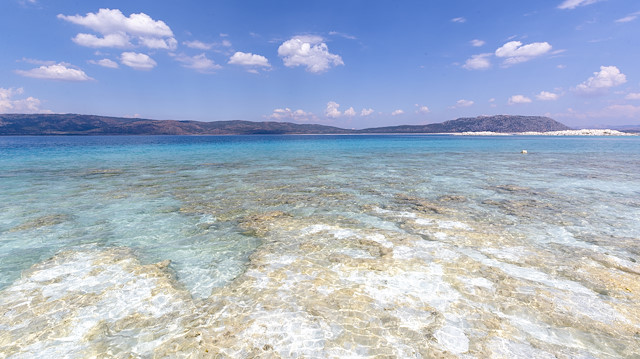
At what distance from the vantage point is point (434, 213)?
12.0m

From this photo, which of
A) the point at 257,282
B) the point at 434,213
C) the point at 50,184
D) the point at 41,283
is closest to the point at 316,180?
the point at 434,213

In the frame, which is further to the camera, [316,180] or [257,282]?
[316,180]

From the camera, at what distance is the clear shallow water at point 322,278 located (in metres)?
4.93

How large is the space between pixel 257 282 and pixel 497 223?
8714mm

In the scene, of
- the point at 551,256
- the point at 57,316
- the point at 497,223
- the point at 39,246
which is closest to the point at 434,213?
the point at 497,223

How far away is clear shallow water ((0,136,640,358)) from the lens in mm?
4926

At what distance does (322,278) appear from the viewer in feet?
22.9

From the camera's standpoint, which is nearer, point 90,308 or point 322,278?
point 90,308

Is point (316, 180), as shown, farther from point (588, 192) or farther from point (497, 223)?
Answer: point (588, 192)

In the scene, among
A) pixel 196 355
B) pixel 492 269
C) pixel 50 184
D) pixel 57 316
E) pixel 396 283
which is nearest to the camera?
pixel 196 355

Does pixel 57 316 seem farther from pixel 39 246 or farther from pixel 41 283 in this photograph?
pixel 39 246

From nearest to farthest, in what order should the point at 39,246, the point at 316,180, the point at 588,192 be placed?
the point at 39,246 < the point at 588,192 < the point at 316,180

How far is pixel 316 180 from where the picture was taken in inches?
809

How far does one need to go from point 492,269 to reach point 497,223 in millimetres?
4095
